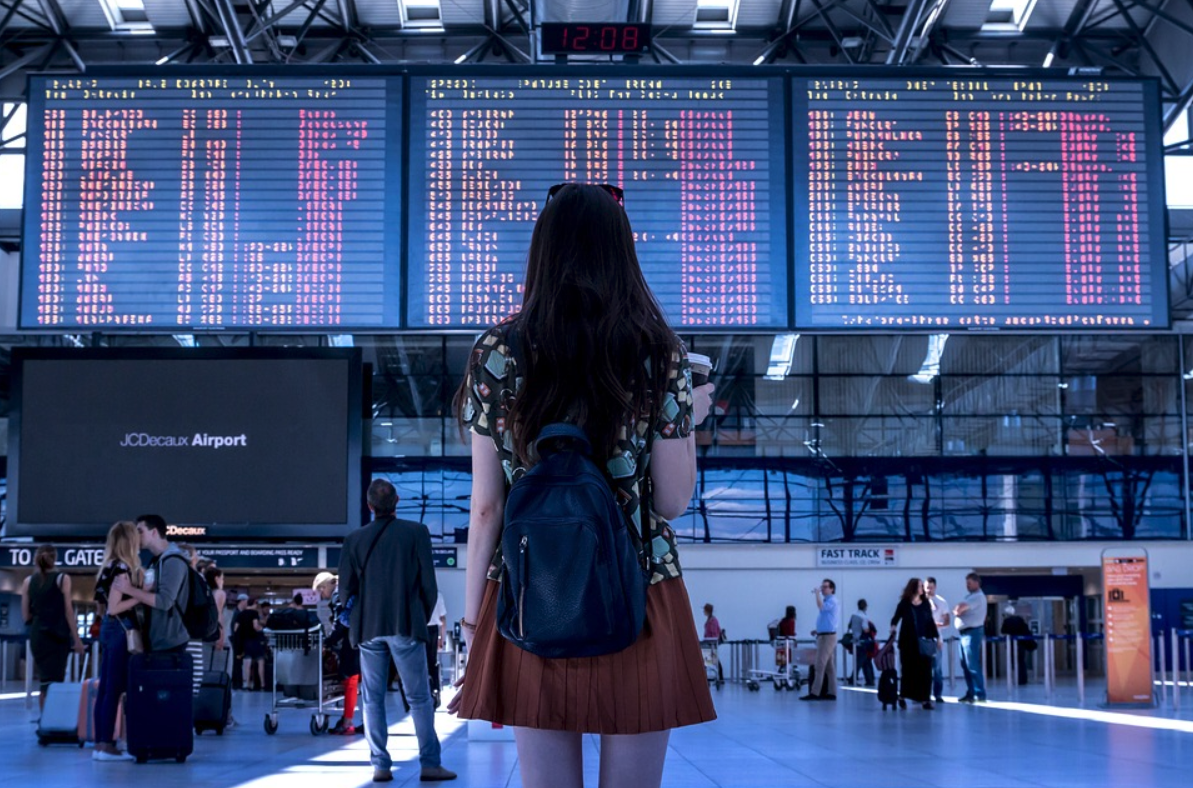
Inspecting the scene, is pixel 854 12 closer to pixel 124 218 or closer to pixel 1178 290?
pixel 1178 290

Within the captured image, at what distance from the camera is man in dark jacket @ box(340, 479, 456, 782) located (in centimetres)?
750

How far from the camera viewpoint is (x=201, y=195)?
1346 cm

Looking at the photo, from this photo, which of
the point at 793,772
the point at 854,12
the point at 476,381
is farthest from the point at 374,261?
the point at 854,12

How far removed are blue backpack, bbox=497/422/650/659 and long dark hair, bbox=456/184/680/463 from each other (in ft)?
0.38

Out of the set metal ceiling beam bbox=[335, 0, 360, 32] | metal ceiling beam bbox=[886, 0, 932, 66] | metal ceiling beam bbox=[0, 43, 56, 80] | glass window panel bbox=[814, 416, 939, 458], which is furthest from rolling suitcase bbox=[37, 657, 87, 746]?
glass window panel bbox=[814, 416, 939, 458]

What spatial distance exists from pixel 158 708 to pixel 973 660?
11143 mm

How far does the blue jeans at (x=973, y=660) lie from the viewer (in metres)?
16.8

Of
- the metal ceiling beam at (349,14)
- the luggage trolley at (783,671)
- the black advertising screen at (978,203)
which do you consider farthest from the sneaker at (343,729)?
the metal ceiling beam at (349,14)

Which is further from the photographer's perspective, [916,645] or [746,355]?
[746,355]

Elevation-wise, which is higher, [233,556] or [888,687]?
[233,556]

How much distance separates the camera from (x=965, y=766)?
8.19 meters

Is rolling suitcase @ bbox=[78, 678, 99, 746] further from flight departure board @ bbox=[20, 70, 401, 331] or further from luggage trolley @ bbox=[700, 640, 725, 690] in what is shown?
luggage trolley @ bbox=[700, 640, 725, 690]

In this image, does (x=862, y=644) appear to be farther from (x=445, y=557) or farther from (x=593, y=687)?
(x=593, y=687)

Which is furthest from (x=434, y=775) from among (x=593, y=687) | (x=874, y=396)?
(x=874, y=396)
